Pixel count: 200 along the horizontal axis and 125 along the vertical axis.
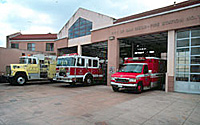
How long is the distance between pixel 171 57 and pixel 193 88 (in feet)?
8.62

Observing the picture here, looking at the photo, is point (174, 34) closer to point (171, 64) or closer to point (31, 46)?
point (171, 64)

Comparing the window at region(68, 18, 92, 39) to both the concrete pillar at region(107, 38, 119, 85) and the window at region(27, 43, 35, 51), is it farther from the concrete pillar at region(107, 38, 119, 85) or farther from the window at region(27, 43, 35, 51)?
the window at region(27, 43, 35, 51)

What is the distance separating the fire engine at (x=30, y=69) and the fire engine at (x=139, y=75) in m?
8.33

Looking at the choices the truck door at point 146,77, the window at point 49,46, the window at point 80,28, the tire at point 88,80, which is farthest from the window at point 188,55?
the window at point 49,46

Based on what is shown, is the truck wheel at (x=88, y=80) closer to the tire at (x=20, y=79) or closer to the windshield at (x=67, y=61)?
the windshield at (x=67, y=61)

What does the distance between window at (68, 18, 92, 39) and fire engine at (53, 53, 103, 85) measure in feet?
16.7

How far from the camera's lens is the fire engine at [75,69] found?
1285 cm

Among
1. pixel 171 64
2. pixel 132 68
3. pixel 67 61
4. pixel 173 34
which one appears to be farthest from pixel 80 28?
pixel 171 64

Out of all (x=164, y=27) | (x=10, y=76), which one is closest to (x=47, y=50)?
(x=10, y=76)

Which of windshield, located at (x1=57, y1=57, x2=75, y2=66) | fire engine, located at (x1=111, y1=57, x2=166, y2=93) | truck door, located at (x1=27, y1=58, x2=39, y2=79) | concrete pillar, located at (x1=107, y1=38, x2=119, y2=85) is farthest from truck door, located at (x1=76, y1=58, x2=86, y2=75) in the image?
truck door, located at (x1=27, y1=58, x2=39, y2=79)

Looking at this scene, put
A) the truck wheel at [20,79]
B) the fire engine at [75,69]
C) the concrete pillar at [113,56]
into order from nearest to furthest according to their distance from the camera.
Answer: the fire engine at [75,69], the truck wheel at [20,79], the concrete pillar at [113,56]

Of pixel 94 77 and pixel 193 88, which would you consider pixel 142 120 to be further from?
pixel 94 77

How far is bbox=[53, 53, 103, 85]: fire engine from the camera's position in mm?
12849

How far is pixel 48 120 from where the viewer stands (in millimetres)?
4941
